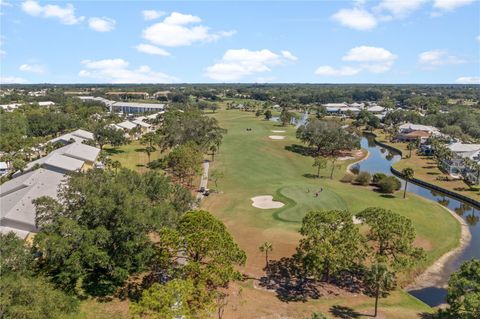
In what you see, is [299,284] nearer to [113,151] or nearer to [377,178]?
[377,178]

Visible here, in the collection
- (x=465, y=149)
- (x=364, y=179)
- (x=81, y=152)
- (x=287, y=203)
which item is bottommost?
(x=287, y=203)

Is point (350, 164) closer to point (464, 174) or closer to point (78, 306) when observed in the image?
point (464, 174)

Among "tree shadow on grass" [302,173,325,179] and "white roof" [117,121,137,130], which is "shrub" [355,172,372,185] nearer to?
"tree shadow on grass" [302,173,325,179]

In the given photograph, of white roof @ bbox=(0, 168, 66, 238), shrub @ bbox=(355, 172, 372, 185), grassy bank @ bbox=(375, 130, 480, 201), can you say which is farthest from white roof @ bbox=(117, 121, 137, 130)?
grassy bank @ bbox=(375, 130, 480, 201)

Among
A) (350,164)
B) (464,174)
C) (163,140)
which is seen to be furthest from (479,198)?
(163,140)

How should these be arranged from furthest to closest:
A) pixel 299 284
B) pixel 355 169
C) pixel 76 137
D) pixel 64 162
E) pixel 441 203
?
1. pixel 76 137
2. pixel 355 169
3. pixel 441 203
4. pixel 64 162
5. pixel 299 284

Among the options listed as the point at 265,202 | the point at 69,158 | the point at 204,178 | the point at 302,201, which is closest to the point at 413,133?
the point at 302,201
